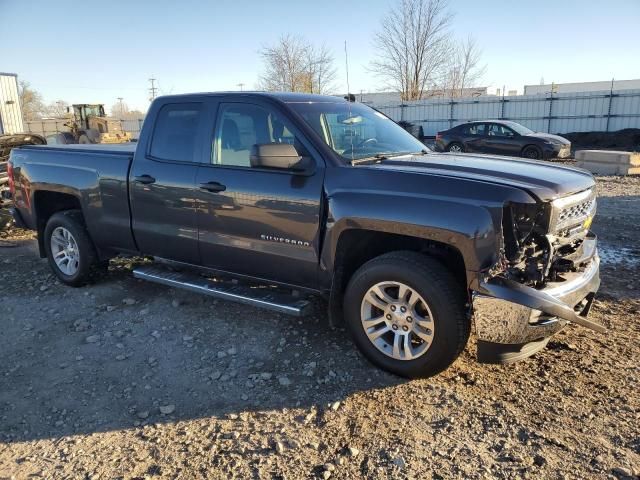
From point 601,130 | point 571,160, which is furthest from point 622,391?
point 601,130

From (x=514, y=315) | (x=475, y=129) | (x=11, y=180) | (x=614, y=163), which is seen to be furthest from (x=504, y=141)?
(x=514, y=315)

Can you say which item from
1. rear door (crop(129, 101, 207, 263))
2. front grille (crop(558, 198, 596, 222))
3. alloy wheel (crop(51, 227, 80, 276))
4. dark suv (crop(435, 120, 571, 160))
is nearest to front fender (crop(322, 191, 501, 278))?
front grille (crop(558, 198, 596, 222))

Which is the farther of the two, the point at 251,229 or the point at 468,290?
the point at 251,229

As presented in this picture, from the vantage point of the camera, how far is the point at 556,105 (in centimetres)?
2825

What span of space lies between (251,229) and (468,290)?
1.77 metres

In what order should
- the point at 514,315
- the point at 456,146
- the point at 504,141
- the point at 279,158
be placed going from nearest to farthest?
the point at 514,315
the point at 279,158
the point at 504,141
the point at 456,146

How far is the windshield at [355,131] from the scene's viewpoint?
4.06 m

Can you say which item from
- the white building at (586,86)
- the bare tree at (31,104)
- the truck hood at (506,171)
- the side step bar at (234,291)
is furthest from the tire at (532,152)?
the bare tree at (31,104)

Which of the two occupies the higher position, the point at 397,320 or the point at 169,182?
the point at 169,182

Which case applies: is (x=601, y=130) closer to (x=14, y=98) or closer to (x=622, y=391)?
(x=622, y=391)

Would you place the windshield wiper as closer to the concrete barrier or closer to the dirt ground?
the dirt ground

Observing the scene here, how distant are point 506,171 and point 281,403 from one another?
2.19 m

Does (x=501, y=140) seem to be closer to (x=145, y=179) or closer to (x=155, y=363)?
(x=145, y=179)

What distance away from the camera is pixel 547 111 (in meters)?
28.5
